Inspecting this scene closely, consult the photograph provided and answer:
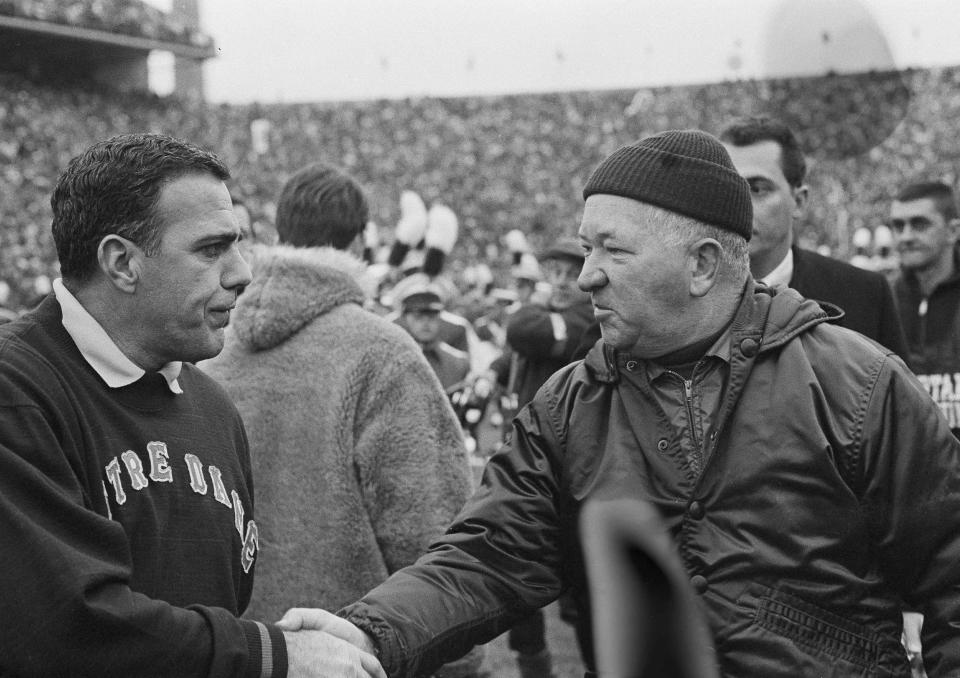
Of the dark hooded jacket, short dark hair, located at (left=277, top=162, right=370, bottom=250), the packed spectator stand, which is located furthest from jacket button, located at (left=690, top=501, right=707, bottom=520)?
the packed spectator stand

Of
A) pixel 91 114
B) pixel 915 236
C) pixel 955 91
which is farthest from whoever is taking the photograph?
pixel 955 91

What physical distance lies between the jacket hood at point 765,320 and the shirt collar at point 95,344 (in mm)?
941

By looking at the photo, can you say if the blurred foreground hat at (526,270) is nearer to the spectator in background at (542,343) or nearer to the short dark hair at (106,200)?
the spectator in background at (542,343)

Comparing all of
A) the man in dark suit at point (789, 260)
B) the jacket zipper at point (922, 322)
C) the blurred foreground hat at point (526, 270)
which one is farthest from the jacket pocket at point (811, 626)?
the blurred foreground hat at point (526, 270)

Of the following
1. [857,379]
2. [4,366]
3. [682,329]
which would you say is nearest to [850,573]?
[857,379]

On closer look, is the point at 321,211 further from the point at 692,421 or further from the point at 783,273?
the point at 783,273

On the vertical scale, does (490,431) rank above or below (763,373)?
below

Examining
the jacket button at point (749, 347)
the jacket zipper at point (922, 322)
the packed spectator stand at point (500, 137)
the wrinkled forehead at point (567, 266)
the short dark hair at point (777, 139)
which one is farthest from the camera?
the packed spectator stand at point (500, 137)

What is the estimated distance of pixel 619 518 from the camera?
1.00m

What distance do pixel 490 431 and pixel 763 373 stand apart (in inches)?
278

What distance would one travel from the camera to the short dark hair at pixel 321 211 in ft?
11.0

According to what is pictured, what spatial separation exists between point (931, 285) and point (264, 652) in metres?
4.58

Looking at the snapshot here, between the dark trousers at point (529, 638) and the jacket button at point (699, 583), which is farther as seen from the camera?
the dark trousers at point (529, 638)

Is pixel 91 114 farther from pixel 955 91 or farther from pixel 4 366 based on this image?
pixel 4 366
